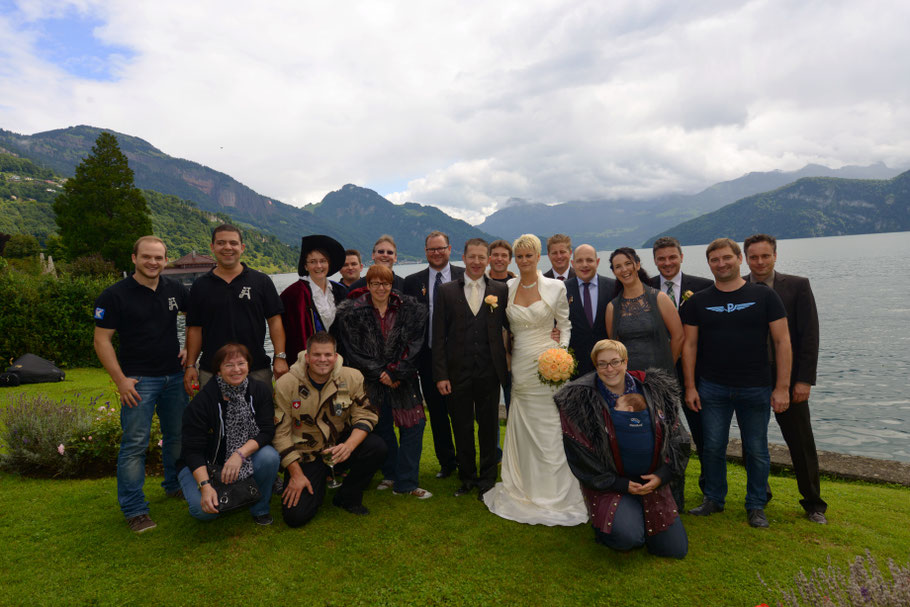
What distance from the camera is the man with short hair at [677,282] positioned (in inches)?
217

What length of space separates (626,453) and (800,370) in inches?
89.1

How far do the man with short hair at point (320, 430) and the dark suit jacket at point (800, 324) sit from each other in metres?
4.76

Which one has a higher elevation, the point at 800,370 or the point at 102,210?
the point at 102,210

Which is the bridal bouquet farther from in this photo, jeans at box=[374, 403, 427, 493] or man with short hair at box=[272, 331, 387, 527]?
man with short hair at box=[272, 331, 387, 527]

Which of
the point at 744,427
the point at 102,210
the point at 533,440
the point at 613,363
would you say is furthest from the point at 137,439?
the point at 102,210

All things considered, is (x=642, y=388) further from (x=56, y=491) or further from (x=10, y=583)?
(x=56, y=491)

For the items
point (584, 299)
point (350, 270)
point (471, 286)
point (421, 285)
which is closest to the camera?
point (471, 286)

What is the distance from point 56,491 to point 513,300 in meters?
6.42

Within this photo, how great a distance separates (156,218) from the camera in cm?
13900

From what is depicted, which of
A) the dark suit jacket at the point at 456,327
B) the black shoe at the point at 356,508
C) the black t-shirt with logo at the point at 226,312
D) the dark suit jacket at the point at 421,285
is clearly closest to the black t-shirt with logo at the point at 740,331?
the dark suit jacket at the point at 456,327

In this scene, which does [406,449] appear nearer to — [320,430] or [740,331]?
[320,430]

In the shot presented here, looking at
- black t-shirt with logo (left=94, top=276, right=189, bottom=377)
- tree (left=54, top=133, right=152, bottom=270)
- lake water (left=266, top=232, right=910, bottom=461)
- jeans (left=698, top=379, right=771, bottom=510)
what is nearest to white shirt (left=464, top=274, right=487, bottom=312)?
jeans (left=698, top=379, right=771, bottom=510)

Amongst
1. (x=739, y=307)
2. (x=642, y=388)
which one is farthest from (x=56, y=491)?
(x=739, y=307)

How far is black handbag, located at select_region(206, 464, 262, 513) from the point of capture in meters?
4.45
